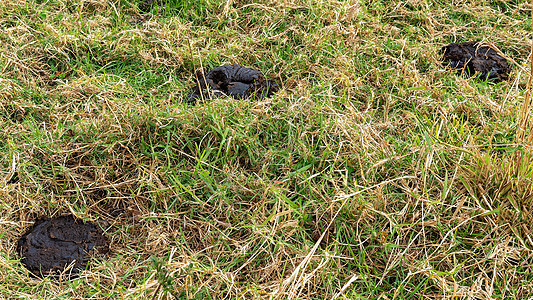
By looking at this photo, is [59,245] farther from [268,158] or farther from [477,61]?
[477,61]

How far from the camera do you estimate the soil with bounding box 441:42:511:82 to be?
2861 mm

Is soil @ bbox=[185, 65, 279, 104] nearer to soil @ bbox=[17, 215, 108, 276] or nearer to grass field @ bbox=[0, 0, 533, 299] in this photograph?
grass field @ bbox=[0, 0, 533, 299]

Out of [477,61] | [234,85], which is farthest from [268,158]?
[477,61]

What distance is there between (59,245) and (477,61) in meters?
2.39

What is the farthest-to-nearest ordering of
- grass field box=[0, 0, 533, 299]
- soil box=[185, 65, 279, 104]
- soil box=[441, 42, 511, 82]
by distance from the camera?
1. soil box=[441, 42, 511, 82]
2. soil box=[185, 65, 279, 104]
3. grass field box=[0, 0, 533, 299]

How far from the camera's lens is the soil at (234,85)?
2.65 m

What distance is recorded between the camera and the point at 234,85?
268 centimetres

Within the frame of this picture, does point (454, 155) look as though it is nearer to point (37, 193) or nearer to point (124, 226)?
point (124, 226)

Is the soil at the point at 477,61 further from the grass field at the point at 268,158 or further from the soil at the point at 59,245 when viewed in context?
the soil at the point at 59,245

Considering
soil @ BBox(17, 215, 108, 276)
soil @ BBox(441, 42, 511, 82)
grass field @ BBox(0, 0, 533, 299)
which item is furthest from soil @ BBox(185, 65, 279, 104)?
soil @ BBox(441, 42, 511, 82)

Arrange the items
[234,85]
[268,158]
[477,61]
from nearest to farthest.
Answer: [268,158]
[234,85]
[477,61]

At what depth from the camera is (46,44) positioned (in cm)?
287

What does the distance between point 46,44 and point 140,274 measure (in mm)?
1596

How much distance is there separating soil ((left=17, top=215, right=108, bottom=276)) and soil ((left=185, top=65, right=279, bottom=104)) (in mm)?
874
